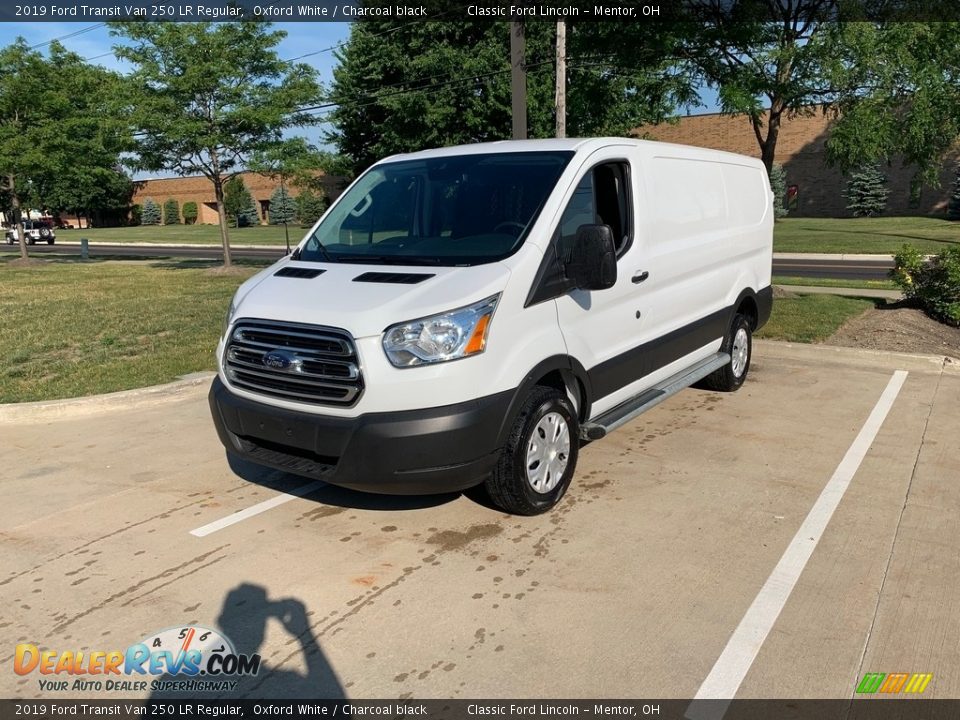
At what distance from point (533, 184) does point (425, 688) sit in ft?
9.42

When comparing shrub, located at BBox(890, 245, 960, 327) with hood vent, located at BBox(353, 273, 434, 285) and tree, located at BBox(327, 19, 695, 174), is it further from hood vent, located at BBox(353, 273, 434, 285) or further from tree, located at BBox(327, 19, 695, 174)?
tree, located at BBox(327, 19, 695, 174)

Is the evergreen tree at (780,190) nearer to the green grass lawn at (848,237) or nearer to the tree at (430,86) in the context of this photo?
the green grass lawn at (848,237)

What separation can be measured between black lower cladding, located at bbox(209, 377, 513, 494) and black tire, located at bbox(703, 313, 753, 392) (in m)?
3.54

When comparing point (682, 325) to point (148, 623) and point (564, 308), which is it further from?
point (148, 623)

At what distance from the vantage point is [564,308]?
430 centimetres

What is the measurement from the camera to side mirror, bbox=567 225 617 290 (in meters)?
4.16

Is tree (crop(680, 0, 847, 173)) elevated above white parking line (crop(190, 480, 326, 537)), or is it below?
above

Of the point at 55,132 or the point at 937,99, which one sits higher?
the point at 55,132

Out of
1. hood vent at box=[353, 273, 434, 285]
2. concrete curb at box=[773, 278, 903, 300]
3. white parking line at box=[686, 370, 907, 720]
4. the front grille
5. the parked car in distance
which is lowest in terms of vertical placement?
white parking line at box=[686, 370, 907, 720]

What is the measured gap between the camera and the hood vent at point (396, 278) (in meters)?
3.93

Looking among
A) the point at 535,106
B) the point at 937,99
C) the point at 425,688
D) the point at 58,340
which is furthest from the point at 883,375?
the point at 535,106

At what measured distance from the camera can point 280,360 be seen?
3945 millimetres

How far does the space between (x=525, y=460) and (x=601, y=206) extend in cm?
176

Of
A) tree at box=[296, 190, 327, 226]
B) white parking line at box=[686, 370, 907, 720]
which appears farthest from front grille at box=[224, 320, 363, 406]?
tree at box=[296, 190, 327, 226]
